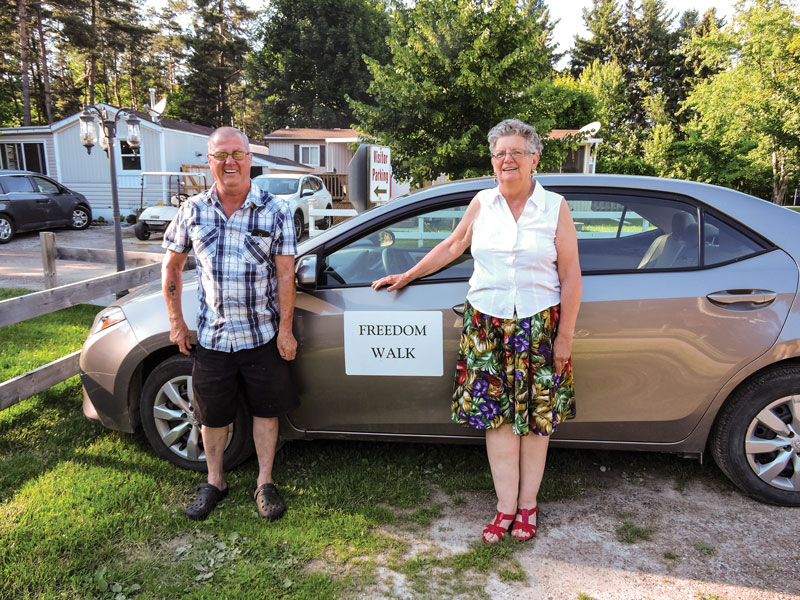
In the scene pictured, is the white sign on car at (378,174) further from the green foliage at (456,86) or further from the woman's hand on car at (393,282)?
the green foliage at (456,86)

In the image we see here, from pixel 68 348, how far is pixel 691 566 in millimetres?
5351

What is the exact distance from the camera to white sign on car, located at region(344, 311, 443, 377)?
2750 millimetres

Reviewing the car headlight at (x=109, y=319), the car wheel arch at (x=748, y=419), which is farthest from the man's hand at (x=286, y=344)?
the car wheel arch at (x=748, y=419)

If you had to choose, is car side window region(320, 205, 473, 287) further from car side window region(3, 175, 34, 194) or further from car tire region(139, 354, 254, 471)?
car side window region(3, 175, 34, 194)

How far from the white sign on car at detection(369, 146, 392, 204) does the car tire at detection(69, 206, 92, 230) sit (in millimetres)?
13327

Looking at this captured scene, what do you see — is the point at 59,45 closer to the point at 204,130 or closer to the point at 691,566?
the point at 204,130

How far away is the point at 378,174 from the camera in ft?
20.7

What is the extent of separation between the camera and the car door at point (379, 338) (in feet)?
9.05

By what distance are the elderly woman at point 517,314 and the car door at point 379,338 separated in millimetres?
261

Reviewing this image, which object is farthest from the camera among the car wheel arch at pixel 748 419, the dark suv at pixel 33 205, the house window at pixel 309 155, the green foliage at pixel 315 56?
the green foliage at pixel 315 56

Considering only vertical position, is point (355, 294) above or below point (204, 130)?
below

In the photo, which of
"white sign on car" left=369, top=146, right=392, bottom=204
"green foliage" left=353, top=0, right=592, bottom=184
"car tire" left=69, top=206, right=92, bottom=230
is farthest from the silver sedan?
"car tire" left=69, top=206, right=92, bottom=230

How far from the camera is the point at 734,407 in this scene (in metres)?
2.71

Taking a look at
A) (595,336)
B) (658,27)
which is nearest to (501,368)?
(595,336)
